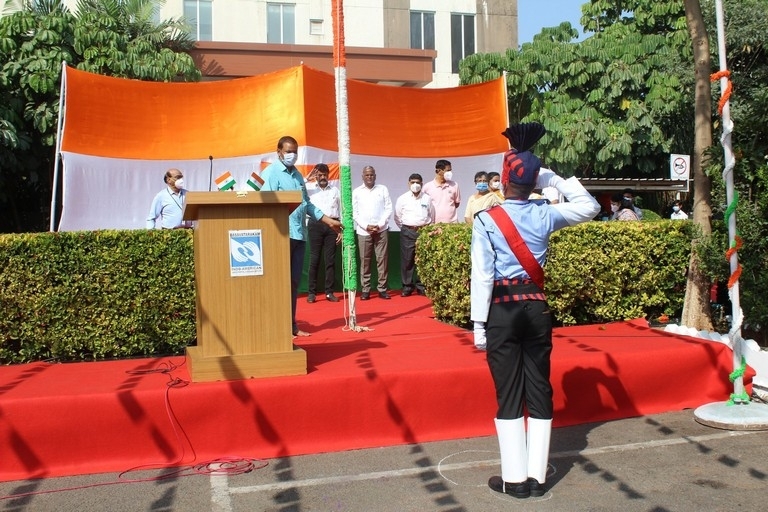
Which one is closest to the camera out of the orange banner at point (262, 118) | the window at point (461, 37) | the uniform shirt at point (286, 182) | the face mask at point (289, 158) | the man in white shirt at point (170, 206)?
the face mask at point (289, 158)

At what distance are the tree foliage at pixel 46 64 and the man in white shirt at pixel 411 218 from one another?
7038mm

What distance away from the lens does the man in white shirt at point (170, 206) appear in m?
9.31

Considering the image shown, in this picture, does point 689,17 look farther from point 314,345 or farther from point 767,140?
point 314,345

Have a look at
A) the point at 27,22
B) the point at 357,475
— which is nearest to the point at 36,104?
the point at 27,22

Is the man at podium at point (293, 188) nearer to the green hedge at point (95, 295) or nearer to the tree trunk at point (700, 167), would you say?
the green hedge at point (95, 295)

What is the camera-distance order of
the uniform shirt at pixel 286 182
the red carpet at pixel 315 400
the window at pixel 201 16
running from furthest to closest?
the window at pixel 201 16 < the uniform shirt at pixel 286 182 < the red carpet at pixel 315 400

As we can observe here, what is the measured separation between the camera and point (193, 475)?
16.2ft

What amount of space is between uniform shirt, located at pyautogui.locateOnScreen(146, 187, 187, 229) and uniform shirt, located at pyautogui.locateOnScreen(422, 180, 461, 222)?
3.70 meters

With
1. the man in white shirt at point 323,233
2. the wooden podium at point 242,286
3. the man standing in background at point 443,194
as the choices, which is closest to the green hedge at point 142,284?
the wooden podium at point 242,286

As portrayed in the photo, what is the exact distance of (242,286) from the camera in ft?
18.1

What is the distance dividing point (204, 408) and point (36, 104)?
453 inches

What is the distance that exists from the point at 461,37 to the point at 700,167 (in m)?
18.8

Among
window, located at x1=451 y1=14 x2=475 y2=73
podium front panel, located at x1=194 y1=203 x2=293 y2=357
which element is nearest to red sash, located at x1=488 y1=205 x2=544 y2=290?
podium front panel, located at x1=194 y1=203 x2=293 y2=357

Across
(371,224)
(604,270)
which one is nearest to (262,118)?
(371,224)
